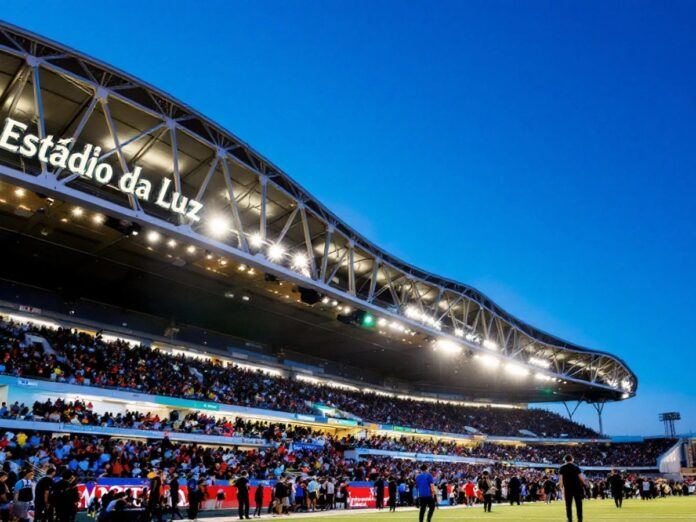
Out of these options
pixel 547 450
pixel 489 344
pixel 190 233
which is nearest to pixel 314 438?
pixel 489 344

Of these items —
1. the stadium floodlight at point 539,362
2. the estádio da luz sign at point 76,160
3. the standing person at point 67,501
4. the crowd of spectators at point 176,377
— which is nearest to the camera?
the standing person at point 67,501

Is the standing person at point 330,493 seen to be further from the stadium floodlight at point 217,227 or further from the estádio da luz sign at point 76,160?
the estádio da luz sign at point 76,160

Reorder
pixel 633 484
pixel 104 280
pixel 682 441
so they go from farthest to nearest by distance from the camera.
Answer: pixel 682 441 < pixel 633 484 < pixel 104 280

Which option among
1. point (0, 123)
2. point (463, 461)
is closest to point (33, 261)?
point (0, 123)

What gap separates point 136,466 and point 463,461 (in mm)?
39222

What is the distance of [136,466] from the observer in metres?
23.7

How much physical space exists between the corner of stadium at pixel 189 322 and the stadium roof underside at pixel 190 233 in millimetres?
142

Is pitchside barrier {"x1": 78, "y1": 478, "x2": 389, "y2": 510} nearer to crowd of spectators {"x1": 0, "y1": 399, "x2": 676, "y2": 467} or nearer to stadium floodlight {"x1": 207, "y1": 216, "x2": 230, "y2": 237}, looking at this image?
crowd of spectators {"x1": 0, "y1": 399, "x2": 676, "y2": 467}

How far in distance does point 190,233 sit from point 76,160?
18.7 feet

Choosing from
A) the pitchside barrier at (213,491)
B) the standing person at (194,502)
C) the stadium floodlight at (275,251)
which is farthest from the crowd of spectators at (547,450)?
the standing person at (194,502)

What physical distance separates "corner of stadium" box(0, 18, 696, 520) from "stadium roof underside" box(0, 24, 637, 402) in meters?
0.14

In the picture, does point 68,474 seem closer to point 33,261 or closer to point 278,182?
point 278,182

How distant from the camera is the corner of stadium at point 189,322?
927 inches

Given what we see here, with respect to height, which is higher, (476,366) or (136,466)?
(476,366)
